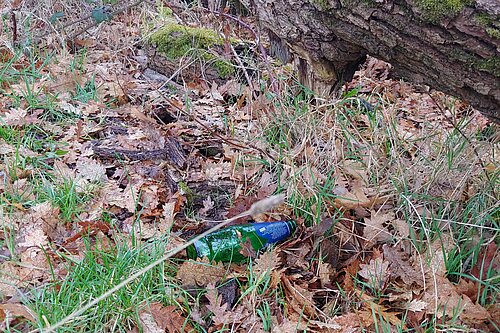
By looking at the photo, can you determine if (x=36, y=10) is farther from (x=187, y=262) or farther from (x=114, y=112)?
(x=187, y=262)

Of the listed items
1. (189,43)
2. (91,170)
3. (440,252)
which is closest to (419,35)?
(440,252)

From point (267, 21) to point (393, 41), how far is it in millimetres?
876

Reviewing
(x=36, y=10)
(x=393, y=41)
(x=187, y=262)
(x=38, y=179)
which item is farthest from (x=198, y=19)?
(x=187, y=262)

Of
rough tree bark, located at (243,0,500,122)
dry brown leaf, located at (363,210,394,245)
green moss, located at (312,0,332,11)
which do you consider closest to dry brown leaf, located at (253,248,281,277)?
dry brown leaf, located at (363,210,394,245)

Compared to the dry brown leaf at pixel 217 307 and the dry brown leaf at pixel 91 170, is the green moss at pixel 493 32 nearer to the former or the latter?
the dry brown leaf at pixel 217 307

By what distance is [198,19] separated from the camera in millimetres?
4840

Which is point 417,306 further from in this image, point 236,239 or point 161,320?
point 161,320

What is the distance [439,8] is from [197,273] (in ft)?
4.56

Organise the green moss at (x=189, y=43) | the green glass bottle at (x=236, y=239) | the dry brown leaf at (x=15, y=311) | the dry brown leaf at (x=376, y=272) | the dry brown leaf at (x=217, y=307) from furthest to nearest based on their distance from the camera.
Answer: the green moss at (x=189, y=43) → the green glass bottle at (x=236, y=239) → the dry brown leaf at (x=376, y=272) → the dry brown leaf at (x=217, y=307) → the dry brown leaf at (x=15, y=311)

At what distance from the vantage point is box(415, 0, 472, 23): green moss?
5.70 ft

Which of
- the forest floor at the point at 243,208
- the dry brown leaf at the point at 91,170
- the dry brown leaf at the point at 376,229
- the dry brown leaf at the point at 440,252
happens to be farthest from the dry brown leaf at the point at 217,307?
the dry brown leaf at the point at 91,170

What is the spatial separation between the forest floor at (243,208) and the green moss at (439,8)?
28.3 inches

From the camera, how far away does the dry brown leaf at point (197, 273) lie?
1.94 meters

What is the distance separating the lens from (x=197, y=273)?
195 centimetres
